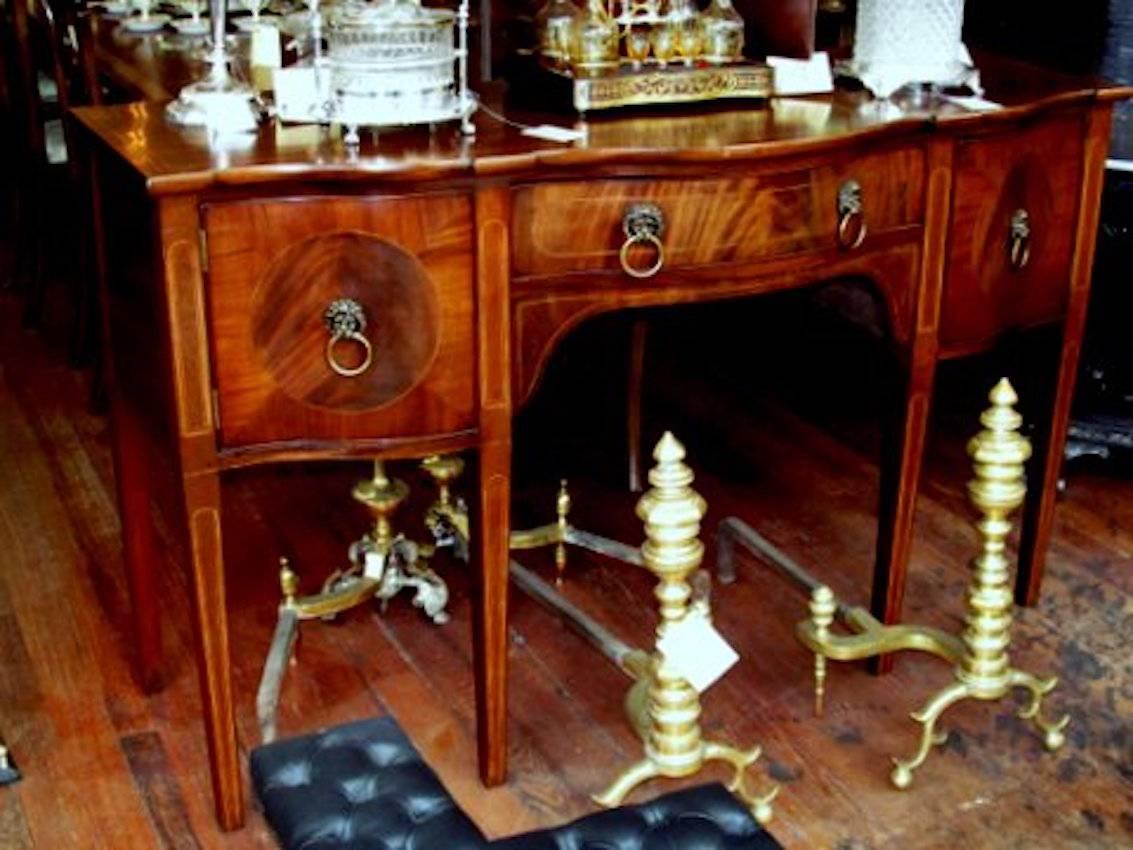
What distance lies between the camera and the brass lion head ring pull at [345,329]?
5.91ft

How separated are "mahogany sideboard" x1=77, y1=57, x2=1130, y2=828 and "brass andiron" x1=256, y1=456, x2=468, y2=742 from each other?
34cm

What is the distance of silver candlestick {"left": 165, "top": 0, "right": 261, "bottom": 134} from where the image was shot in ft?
6.26

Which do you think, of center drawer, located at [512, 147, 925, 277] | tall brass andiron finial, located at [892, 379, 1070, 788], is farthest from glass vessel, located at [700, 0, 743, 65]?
tall brass andiron finial, located at [892, 379, 1070, 788]

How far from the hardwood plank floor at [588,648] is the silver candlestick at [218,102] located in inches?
34.8

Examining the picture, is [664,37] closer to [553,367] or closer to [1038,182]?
[1038,182]

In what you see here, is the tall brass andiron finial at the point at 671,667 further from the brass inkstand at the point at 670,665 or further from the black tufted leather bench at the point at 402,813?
the black tufted leather bench at the point at 402,813

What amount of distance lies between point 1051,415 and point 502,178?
1.09m

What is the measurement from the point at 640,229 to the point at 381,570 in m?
0.87

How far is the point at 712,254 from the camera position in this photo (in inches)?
77.1

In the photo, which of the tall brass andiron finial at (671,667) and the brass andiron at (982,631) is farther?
the brass andiron at (982,631)

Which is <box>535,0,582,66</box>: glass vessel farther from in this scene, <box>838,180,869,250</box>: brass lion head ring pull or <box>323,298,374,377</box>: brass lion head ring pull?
<box>323,298,374,377</box>: brass lion head ring pull

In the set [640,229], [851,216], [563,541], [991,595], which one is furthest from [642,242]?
[563,541]

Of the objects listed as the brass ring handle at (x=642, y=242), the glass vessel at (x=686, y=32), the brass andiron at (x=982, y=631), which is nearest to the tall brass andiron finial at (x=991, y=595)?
the brass andiron at (x=982, y=631)

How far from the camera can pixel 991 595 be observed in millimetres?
2166
